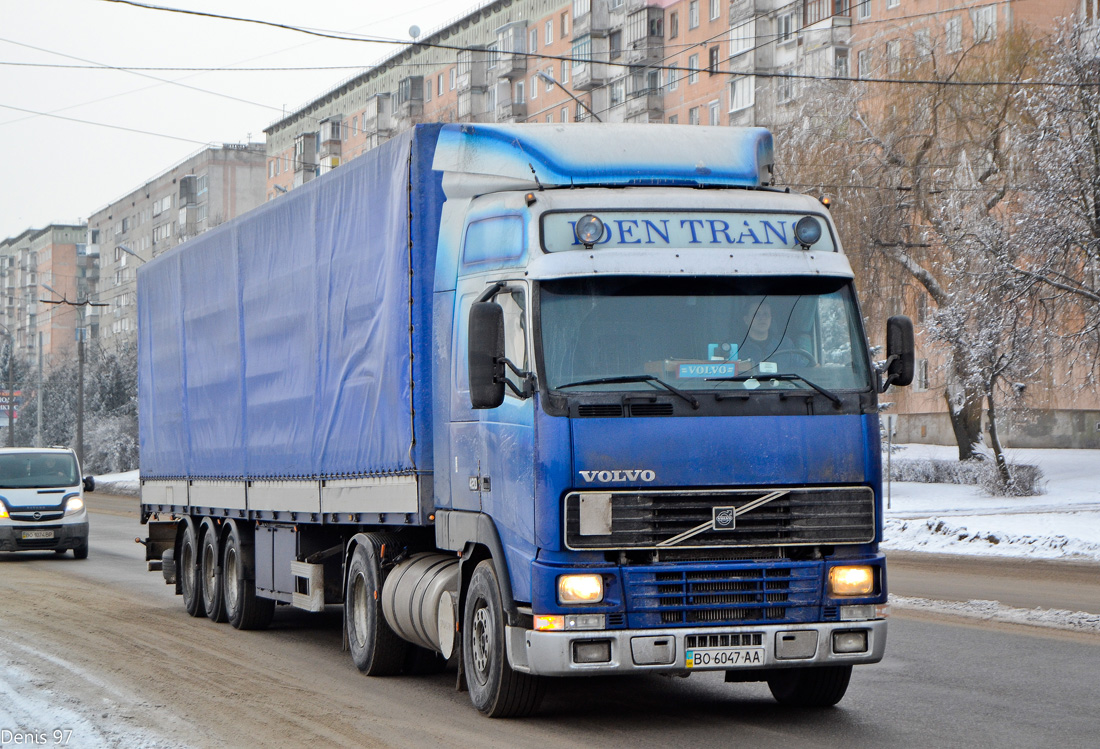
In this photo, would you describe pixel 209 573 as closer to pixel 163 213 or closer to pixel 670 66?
pixel 670 66

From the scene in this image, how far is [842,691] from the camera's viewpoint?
9.07 metres

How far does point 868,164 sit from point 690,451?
99.6 ft

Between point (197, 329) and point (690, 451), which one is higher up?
point (197, 329)

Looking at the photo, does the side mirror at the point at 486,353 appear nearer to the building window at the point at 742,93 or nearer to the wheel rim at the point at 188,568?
the wheel rim at the point at 188,568

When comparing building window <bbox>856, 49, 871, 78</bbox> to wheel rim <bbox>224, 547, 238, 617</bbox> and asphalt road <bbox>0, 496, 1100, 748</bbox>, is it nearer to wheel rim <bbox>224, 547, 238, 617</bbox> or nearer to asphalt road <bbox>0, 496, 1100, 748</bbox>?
asphalt road <bbox>0, 496, 1100, 748</bbox>

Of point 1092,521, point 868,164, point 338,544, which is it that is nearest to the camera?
point 338,544

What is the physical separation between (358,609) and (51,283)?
Result: 520ft

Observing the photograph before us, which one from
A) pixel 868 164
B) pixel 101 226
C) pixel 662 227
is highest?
pixel 101 226

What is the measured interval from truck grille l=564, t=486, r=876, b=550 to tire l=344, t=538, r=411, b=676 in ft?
9.97

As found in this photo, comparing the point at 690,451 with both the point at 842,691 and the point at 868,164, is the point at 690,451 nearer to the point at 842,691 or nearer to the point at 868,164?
the point at 842,691

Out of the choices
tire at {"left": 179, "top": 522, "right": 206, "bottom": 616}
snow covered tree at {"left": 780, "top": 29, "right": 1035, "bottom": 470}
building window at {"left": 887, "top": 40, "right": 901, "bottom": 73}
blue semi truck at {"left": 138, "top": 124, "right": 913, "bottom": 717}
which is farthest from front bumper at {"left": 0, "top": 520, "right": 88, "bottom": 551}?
building window at {"left": 887, "top": 40, "right": 901, "bottom": 73}

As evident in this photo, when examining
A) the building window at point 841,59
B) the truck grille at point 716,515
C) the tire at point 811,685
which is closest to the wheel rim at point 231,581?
the tire at point 811,685

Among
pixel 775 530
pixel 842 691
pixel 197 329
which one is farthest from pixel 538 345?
pixel 197 329

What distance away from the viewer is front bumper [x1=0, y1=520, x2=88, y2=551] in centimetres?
2447
